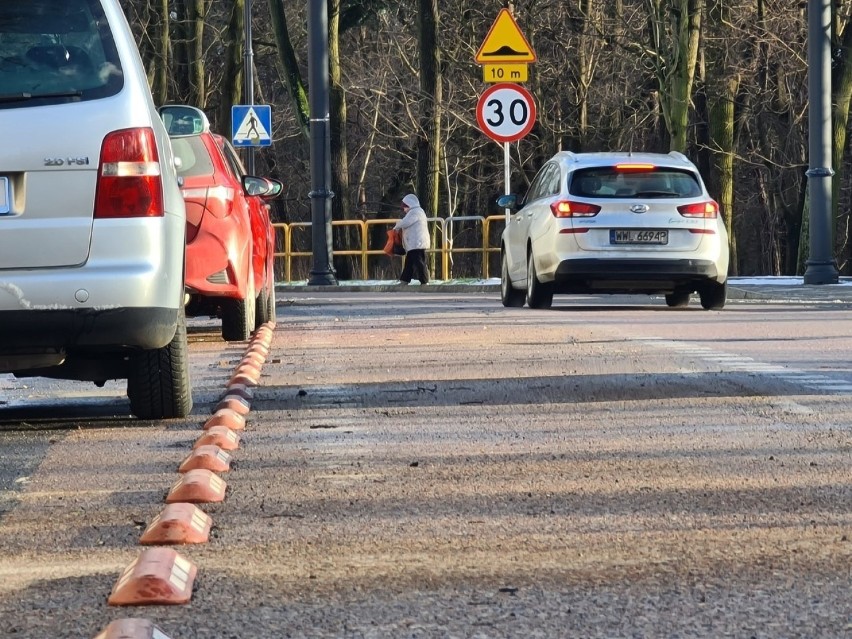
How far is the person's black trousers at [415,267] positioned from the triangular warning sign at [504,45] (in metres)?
6.60

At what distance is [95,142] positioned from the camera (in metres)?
7.11

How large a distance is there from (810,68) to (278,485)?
17459 mm

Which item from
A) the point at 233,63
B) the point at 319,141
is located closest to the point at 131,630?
the point at 319,141

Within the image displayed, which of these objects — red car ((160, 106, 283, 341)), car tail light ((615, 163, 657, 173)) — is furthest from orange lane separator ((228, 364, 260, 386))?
car tail light ((615, 163, 657, 173))

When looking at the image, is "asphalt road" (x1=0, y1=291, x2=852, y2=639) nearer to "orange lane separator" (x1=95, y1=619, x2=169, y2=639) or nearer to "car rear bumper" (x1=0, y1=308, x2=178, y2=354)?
"orange lane separator" (x1=95, y1=619, x2=169, y2=639)

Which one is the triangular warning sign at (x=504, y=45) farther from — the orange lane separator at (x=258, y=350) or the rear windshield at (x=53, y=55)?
the rear windshield at (x=53, y=55)

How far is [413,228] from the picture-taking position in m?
30.1

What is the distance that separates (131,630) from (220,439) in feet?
11.1

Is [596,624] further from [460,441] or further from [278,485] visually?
[460,441]

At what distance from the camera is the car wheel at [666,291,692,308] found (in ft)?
62.0

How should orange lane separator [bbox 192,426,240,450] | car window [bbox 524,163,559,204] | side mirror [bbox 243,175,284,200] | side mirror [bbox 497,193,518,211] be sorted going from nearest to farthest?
orange lane separator [bbox 192,426,240,450]
side mirror [bbox 243,175,284,200]
car window [bbox 524,163,559,204]
side mirror [bbox 497,193,518,211]

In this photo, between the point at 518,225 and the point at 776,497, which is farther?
the point at 518,225

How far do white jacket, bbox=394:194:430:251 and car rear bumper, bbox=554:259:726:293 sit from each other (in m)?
12.5

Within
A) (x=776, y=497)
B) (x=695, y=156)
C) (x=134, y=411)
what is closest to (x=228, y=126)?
(x=695, y=156)
